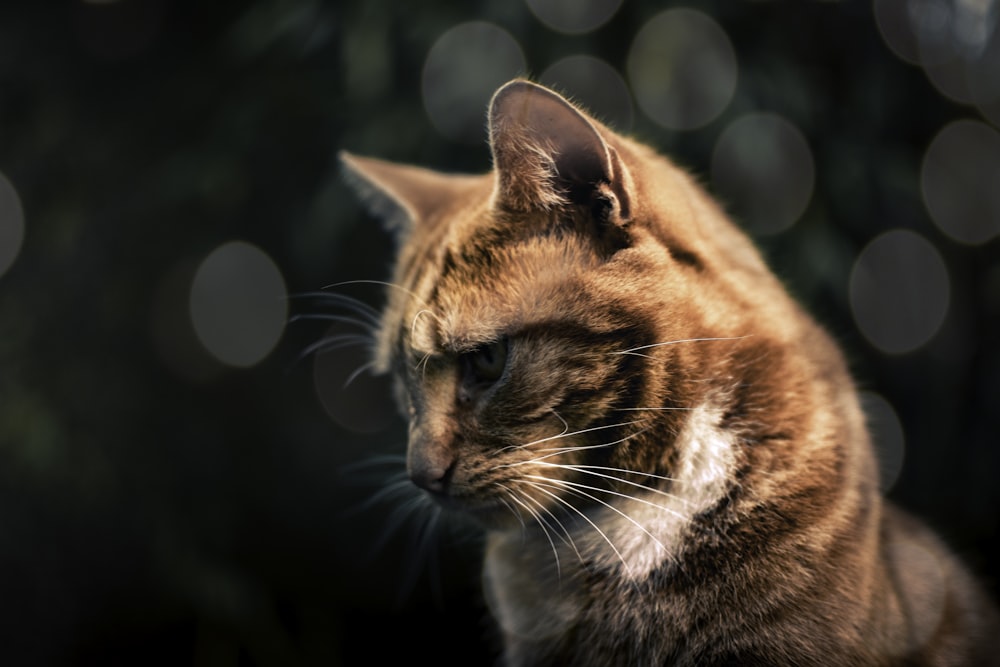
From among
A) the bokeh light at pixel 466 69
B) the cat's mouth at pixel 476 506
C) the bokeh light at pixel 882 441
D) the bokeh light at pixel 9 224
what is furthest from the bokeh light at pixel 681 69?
the bokeh light at pixel 9 224

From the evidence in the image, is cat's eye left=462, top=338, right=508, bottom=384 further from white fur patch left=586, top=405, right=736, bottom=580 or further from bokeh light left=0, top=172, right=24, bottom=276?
bokeh light left=0, top=172, right=24, bottom=276

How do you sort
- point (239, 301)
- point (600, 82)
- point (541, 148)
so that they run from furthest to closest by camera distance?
point (239, 301)
point (600, 82)
point (541, 148)

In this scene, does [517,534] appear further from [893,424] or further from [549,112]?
[893,424]

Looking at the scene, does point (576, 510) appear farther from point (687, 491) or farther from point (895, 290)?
point (895, 290)

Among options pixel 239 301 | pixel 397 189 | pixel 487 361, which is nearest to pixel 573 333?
pixel 487 361

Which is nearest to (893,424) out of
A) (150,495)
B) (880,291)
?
(880,291)
